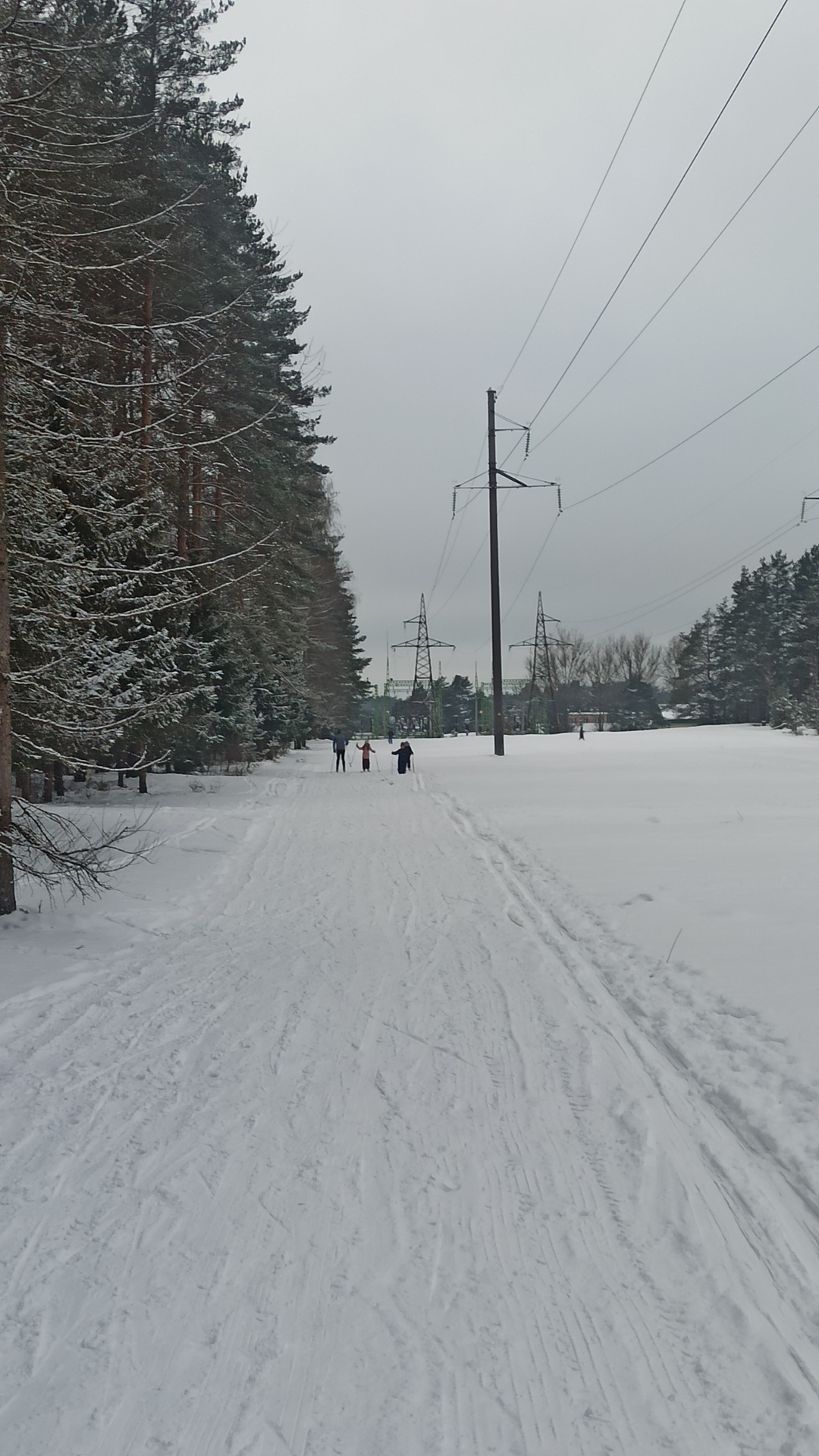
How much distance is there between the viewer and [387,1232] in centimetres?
318

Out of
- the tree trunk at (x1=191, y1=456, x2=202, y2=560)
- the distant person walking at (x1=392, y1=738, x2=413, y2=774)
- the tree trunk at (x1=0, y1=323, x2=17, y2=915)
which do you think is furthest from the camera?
the distant person walking at (x1=392, y1=738, x2=413, y2=774)

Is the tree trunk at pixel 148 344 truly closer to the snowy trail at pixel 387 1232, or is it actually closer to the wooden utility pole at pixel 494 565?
the snowy trail at pixel 387 1232

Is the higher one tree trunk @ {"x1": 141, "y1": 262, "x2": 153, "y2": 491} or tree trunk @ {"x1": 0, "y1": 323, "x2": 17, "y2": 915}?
tree trunk @ {"x1": 141, "y1": 262, "x2": 153, "y2": 491}

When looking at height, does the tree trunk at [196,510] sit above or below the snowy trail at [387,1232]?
above

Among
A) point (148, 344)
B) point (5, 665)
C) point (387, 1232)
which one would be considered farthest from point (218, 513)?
point (387, 1232)

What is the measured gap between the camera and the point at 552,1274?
293 cm

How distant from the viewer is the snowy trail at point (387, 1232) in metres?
2.38

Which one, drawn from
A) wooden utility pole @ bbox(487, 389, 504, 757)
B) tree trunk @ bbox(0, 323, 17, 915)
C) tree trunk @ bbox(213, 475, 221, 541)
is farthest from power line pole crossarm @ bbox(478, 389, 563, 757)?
tree trunk @ bbox(0, 323, 17, 915)

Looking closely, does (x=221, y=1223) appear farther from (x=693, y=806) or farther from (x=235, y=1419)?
(x=693, y=806)

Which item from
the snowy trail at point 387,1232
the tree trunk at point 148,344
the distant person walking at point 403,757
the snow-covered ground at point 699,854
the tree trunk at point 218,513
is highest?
the tree trunk at point 148,344

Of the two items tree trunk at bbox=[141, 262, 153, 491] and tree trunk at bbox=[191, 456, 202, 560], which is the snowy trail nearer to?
tree trunk at bbox=[141, 262, 153, 491]

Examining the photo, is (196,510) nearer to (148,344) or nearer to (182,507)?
(182,507)

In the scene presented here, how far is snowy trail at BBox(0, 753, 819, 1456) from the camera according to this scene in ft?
7.80

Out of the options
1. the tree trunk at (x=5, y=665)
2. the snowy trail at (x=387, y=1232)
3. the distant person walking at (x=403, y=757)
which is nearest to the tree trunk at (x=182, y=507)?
the tree trunk at (x=5, y=665)
